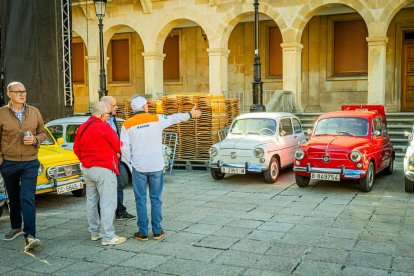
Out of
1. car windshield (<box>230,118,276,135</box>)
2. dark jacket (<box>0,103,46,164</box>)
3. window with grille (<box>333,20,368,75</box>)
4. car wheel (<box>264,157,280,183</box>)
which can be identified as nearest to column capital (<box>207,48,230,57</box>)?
window with grille (<box>333,20,368,75</box>)

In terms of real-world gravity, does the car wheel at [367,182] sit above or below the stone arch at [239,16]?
below

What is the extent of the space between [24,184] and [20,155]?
368 mm

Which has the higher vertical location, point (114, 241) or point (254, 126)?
point (254, 126)

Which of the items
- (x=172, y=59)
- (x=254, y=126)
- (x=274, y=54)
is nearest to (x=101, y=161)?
(x=254, y=126)

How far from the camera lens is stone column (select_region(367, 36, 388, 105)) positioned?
16.5 m

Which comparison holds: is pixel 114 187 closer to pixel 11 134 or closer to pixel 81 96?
pixel 11 134

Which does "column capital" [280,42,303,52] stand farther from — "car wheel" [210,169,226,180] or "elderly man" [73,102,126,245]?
"elderly man" [73,102,126,245]

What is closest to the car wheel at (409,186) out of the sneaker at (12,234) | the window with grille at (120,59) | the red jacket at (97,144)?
the red jacket at (97,144)

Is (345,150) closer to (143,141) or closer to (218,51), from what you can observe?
(143,141)

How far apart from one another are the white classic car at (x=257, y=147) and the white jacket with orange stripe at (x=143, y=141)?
4618mm

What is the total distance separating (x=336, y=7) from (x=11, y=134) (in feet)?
51.5

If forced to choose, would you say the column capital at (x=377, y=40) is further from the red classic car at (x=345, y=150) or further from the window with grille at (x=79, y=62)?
the window with grille at (x=79, y=62)

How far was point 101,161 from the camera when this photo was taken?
593 cm

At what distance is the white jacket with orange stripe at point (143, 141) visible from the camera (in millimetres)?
6102
